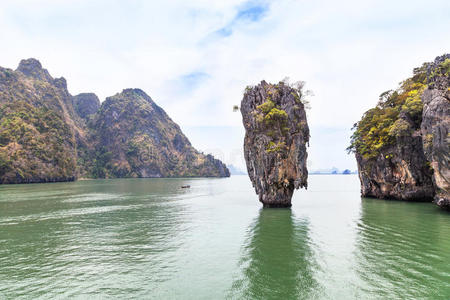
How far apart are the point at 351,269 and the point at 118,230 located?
849 inches

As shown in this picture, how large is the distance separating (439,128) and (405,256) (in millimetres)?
19131

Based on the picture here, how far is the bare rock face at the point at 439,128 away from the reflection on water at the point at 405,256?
4229 millimetres

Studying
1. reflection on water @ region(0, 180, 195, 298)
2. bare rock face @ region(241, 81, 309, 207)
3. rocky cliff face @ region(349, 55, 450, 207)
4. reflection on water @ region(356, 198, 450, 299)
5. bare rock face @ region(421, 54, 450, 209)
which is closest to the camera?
reflection on water @ region(356, 198, 450, 299)

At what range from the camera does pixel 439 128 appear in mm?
27078

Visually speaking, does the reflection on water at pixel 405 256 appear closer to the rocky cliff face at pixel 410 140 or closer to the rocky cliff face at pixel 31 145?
the rocky cliff face at pixel 410 140

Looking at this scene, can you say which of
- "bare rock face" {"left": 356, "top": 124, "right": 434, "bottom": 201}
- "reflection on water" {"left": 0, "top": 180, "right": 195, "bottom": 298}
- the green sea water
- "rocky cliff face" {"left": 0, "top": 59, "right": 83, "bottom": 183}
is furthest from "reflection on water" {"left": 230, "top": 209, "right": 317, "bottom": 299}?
"rocky cliff face" {"left": 0, "top": 59, "right": 83, "bottom": 183}

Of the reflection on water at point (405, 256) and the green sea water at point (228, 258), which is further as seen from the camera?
the green sea water at point (228, 258)

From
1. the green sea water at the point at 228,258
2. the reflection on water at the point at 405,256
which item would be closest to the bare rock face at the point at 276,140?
the green sea water at the point at 228,258

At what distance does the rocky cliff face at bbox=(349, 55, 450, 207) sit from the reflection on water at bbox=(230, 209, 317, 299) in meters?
18.7

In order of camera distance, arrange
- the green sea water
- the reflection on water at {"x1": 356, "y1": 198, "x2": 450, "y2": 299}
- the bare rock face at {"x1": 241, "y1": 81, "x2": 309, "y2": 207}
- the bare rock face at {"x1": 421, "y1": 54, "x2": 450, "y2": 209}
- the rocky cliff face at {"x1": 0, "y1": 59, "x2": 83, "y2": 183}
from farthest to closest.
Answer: the rocky cliff face at {"x1": 0, "y1": 59, "x2": 83, "y2": 183} → the bare rock face at {"x1": 241, "y1": 81, "x2": 309, "y2": 207} → the bare rock face at {"x1": 421, "y1": 54, "x2": 450, "y2": 209} → the green sea water → the reflection on water at {"x1": 356, "y1": 198, "x2": 450, "y2": 299}

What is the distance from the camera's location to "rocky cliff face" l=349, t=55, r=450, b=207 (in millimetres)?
27766

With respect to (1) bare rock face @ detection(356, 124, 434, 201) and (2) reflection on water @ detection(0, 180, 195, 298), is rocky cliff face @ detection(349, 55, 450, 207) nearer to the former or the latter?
(1) bare rock face @ detection(356, 124, 434, 201)

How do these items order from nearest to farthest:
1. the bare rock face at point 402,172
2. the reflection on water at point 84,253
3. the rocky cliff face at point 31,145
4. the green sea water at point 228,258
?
1. the green sea water at point 228,258
2. the reflection on water at point 84,253
3. the bare rock face at point 402,172
4. the rocky cliff face at point 31,145

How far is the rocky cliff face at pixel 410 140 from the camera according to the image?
27766 millimetres
